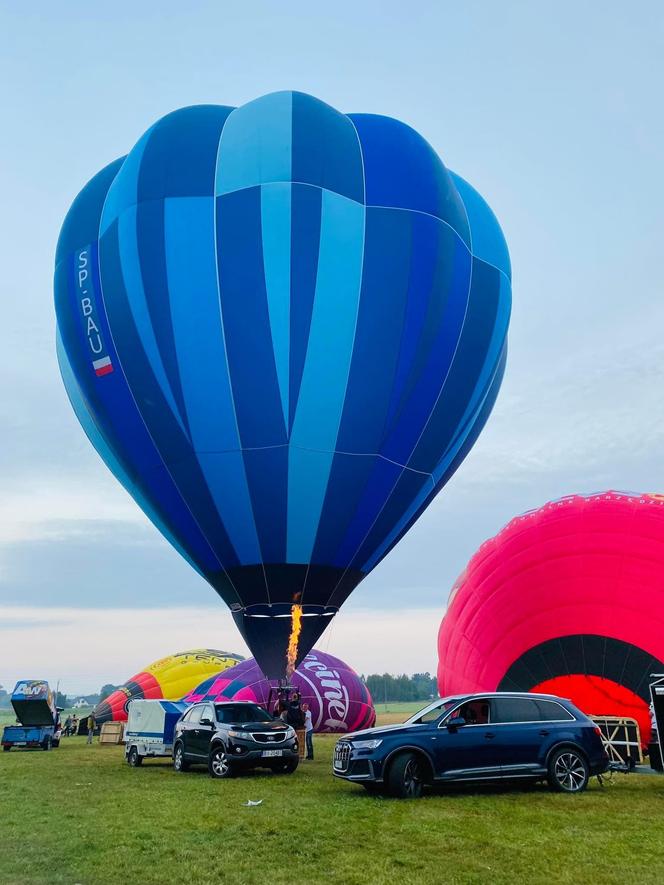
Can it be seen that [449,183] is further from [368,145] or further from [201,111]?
[201,111]

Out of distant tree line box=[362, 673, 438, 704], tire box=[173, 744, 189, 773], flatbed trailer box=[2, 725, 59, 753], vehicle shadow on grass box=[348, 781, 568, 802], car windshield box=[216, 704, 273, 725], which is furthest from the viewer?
distant tree line box=[362, 673, 438, 704]

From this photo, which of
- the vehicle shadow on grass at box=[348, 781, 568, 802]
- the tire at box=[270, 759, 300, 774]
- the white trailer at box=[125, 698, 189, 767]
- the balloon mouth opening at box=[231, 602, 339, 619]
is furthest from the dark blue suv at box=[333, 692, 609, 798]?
the white trailer at box=[125, 698, 189, 767]

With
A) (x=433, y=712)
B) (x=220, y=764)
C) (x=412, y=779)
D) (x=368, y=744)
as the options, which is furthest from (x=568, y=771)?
(x=220, y=764)

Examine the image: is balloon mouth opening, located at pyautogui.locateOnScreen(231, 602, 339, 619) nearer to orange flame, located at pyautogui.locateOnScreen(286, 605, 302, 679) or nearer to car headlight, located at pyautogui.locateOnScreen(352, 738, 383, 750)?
orange flame, located at pyautogui.locateOnScreen(286, 605, 302, 679)

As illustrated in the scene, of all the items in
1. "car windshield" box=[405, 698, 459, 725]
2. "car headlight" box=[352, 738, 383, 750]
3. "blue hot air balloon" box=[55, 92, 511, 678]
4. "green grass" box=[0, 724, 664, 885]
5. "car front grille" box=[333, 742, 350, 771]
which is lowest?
"green grass" box=[0, 724, 664, 885]

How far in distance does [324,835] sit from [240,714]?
290 inches

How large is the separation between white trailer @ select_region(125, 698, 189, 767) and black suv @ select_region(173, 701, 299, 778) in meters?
2.02

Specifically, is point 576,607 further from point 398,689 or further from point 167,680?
point 398,689

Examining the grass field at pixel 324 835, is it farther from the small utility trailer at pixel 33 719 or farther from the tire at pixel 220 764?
the small utility trailer at pixel 33 719

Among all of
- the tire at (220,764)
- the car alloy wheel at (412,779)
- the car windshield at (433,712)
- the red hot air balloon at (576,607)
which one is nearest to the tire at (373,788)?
the car alloy wheel at (412,779)

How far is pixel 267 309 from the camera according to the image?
1764cm

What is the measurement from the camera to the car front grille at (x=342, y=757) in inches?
463

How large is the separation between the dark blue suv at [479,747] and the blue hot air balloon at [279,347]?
6338mm

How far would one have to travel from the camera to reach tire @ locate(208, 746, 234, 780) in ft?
48.3
